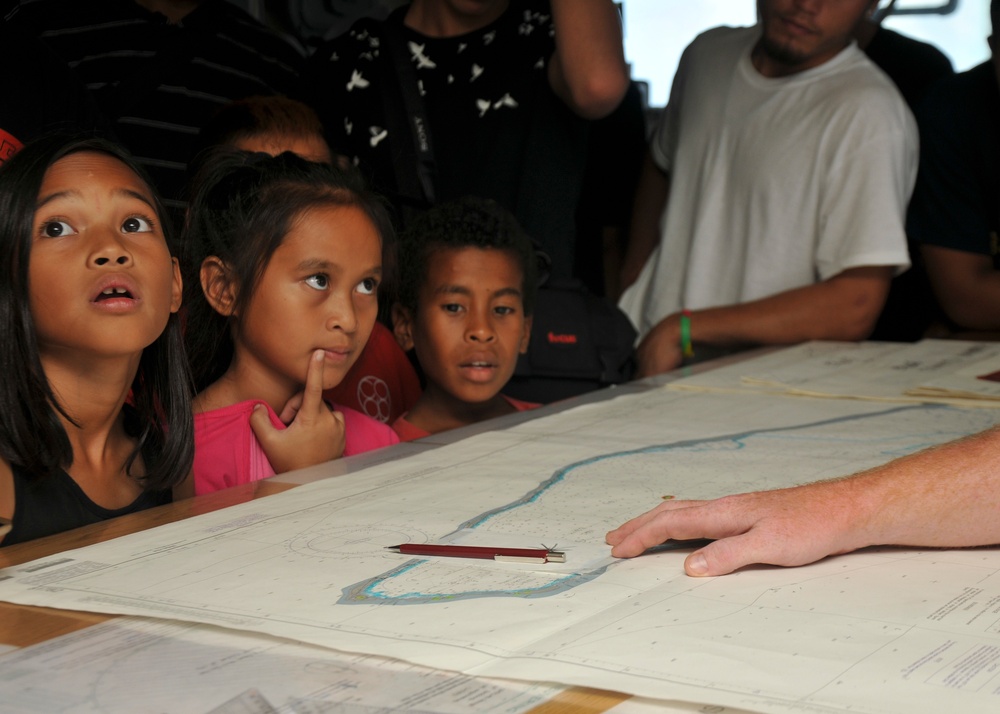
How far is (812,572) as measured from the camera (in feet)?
3.06

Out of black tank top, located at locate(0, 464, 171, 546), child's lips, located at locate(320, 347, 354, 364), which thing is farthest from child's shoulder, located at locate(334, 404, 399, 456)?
black tank top, located at locate(0, 464, 171, 546)

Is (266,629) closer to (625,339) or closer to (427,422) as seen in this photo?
(427,422)

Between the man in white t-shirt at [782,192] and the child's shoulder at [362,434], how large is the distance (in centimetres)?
94

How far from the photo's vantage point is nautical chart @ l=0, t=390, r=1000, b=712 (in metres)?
0.72

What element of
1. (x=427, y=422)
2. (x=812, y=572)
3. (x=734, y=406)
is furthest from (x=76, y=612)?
(x=427, y=422)

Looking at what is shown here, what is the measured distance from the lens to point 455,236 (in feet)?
7.22

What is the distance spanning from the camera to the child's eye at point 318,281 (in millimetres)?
1654

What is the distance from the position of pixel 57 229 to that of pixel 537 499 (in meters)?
0.61

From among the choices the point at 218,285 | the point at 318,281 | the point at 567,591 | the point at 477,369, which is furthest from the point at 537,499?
the point at 477,369

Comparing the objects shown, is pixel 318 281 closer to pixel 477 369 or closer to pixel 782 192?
pixel 477 369

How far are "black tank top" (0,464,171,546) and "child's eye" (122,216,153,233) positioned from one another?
289 millimetres

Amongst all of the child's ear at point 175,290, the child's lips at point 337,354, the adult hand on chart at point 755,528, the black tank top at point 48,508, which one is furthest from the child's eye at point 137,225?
the adult hand on chart at point 755,528

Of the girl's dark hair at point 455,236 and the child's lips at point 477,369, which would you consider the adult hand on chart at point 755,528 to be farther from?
the girl's dark hair at point 455,236

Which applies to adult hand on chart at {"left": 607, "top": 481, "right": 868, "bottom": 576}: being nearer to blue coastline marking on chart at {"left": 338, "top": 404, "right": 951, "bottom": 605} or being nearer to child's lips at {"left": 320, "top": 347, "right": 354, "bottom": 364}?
blue coastline marking on chart at {"left": 338, "top": 404, "right": 951, "bottom": 605}
